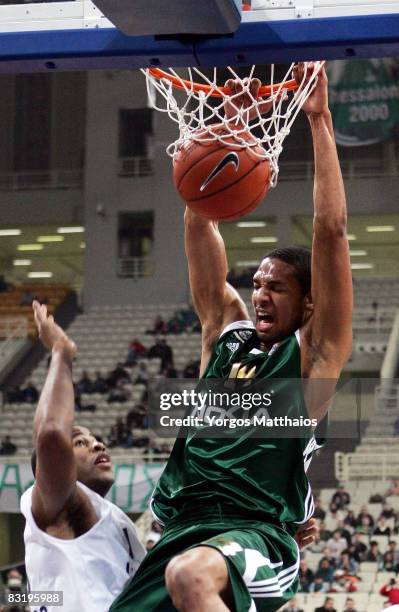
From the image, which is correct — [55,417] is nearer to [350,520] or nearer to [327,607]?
[327,607]

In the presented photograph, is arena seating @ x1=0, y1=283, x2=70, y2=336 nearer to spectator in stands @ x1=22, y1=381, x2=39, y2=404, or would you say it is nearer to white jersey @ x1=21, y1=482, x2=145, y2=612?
spectator in stands @ x1=22, y1=381, x2=39, y2=404

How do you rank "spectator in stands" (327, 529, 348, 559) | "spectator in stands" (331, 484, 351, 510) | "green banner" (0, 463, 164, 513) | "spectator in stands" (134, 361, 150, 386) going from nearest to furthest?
"spectator in stands" (327, 529, 348, 559)
"spectator in stands" (331, 484, 351, 510)
"green banner" (0, 463, 164, 513)
"spectator in stands" (134, 361, 150, 386)

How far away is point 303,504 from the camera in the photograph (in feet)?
10.7

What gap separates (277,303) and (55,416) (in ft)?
2.81

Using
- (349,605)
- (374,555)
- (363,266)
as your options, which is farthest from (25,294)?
(349,605)

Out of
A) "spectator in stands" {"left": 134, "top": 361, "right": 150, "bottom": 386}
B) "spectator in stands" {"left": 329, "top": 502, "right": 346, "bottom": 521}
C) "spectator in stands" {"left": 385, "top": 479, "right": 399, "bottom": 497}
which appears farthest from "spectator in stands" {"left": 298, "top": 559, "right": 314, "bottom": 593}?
"spectator in stands" {"left": 134, "top": 361, "right": 150, "bottom": 386}

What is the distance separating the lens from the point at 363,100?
1775cm

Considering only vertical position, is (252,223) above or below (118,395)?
above

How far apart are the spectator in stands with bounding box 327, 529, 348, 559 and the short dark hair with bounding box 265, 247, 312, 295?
8.59 m

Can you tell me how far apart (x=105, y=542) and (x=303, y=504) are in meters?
0.66

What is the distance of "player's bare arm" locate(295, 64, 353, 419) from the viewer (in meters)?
3.26

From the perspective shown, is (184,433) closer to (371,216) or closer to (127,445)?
(127,445)

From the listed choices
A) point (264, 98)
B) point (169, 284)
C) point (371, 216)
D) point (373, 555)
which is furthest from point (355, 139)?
point (264, 98)

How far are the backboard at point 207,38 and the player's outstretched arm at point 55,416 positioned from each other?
0.76 m
